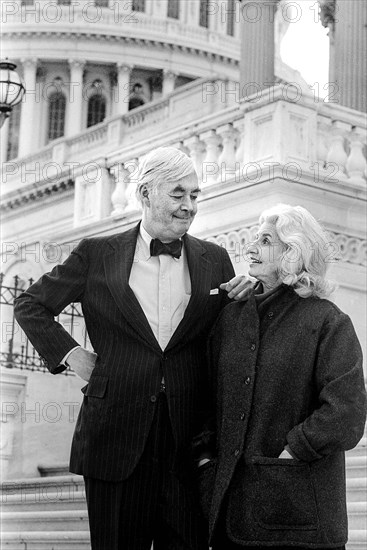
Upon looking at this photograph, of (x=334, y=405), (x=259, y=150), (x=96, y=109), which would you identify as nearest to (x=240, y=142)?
(x=259, y=150)

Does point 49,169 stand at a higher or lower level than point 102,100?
lower

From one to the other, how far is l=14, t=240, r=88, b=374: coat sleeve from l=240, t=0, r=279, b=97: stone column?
50.7 ft

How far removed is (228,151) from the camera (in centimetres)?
1064

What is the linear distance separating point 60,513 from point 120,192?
4.73 meters

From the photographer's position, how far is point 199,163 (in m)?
11.0

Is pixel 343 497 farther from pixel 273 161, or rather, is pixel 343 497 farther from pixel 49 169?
pixel 49 169

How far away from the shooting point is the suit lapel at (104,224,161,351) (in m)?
4.50

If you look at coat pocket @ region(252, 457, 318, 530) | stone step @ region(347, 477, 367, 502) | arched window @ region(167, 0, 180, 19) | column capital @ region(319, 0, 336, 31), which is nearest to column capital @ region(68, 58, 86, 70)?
arched window @ region(167, 0, 180, 19)

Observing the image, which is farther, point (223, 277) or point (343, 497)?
point (223, 277)

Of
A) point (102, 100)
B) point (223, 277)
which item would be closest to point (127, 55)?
point (102, 100)

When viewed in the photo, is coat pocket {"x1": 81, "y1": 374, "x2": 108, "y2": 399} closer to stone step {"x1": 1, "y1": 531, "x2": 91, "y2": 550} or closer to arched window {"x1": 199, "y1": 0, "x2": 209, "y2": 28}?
stone step {"x1": 1, "y1": 531, "x2": 91, "y2": 550}

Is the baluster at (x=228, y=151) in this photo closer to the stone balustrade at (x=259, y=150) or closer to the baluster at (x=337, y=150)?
the stone balustrade at (x=259, y=150)

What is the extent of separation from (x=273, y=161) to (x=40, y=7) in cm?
5724

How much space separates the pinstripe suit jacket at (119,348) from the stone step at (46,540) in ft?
9.23
